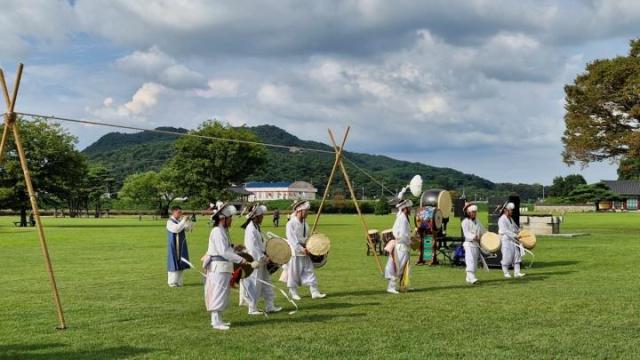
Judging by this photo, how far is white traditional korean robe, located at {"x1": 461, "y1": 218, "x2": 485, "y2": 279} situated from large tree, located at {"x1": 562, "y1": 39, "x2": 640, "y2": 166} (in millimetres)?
26153

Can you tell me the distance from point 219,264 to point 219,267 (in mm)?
49

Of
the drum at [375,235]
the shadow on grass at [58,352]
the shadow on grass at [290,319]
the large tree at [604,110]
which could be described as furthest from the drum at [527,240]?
the large tree at [604,110]

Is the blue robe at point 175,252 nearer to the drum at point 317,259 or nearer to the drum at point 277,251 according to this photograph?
the drum at point 317,259

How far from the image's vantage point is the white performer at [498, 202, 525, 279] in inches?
674

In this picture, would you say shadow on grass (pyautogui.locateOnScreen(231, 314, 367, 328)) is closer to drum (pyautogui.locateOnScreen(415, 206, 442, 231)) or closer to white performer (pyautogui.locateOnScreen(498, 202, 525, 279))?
white performer (pyautogui.locateOnScreen(498, 202, 525, 279))

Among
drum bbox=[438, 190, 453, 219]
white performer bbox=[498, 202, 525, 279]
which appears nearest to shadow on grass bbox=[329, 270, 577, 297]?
white performer bbox=[498, 202, 525, 279]

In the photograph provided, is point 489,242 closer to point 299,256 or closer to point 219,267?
point 299,256

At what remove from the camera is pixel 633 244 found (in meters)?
27.1

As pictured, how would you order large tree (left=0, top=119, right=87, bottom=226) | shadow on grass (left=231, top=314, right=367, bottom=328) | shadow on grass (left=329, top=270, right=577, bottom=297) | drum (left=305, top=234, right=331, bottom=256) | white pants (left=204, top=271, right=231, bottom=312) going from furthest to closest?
large tree (left=0, top=119, right=87, bottom=226), shadow on grass (left=329, top=270, right=577, bottom=297), drum (left=305, top=234, right=331, bottom=256), shadow on grass (left=231, top=314, right=367, bottom=328), white pants (left=204, top=271, right=231, bottom=312)

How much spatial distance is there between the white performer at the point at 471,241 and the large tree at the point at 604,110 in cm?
2599

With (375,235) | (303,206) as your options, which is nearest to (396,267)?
(303,206)

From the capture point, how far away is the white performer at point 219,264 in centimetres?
1001

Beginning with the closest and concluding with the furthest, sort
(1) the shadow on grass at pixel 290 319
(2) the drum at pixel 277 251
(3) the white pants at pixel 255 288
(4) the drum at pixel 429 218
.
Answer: (1) the shadow on grass at pixel 290 319 → (3) the white pants at pixel 255 288 → (2) the drum at pixel 277 251 → (4) the drum at pixel 429 218

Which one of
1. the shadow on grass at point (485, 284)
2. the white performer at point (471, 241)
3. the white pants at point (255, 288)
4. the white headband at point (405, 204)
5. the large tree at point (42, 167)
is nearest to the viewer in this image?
the white pants at point (255, 288)
